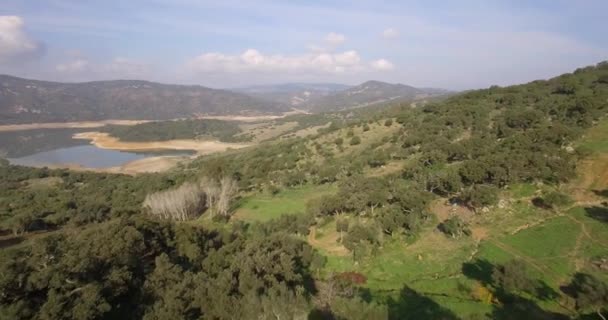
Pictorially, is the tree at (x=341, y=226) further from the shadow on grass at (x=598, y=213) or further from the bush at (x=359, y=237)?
the shadow on grass at (x=598, y=213)

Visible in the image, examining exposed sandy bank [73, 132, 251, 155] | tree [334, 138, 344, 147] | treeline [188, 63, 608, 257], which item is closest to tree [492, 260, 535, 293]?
treeline [188, 63, 608, 257]

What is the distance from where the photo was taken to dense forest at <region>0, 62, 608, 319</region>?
19.5 m

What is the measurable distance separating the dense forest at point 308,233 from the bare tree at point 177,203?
18 centimetres

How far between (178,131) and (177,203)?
123229 millimetres

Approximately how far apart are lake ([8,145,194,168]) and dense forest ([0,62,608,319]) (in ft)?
157

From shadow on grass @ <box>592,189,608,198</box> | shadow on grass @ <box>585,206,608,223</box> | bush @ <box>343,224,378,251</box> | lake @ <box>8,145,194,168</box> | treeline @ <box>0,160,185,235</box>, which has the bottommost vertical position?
lake @ <box>8,145,194,168</box>

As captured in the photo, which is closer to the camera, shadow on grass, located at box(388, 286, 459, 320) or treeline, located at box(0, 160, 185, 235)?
shadow on grass, located at box(388, 286, 459, 320)

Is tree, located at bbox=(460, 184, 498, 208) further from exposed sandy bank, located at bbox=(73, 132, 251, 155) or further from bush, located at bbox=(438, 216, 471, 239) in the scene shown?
exposed sandy bank, located at bbox=(73, 132, 251, 155)

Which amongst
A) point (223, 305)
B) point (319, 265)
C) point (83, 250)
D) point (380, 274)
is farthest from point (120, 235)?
point (380, 274)

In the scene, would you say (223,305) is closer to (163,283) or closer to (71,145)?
(163,283)

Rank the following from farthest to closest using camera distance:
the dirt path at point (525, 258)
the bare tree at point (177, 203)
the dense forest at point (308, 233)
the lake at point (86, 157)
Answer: the lake at point (86, 157) → the bare tree at point (177, 203) → the dirt path at point (525, 258) → the dense forest at point (308, 233)

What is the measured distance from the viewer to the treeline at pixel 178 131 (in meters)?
150

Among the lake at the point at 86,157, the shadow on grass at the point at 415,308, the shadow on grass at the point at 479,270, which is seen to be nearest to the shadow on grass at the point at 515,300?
the shadow on grass at the point at 479,270

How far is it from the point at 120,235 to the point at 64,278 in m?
6.15
